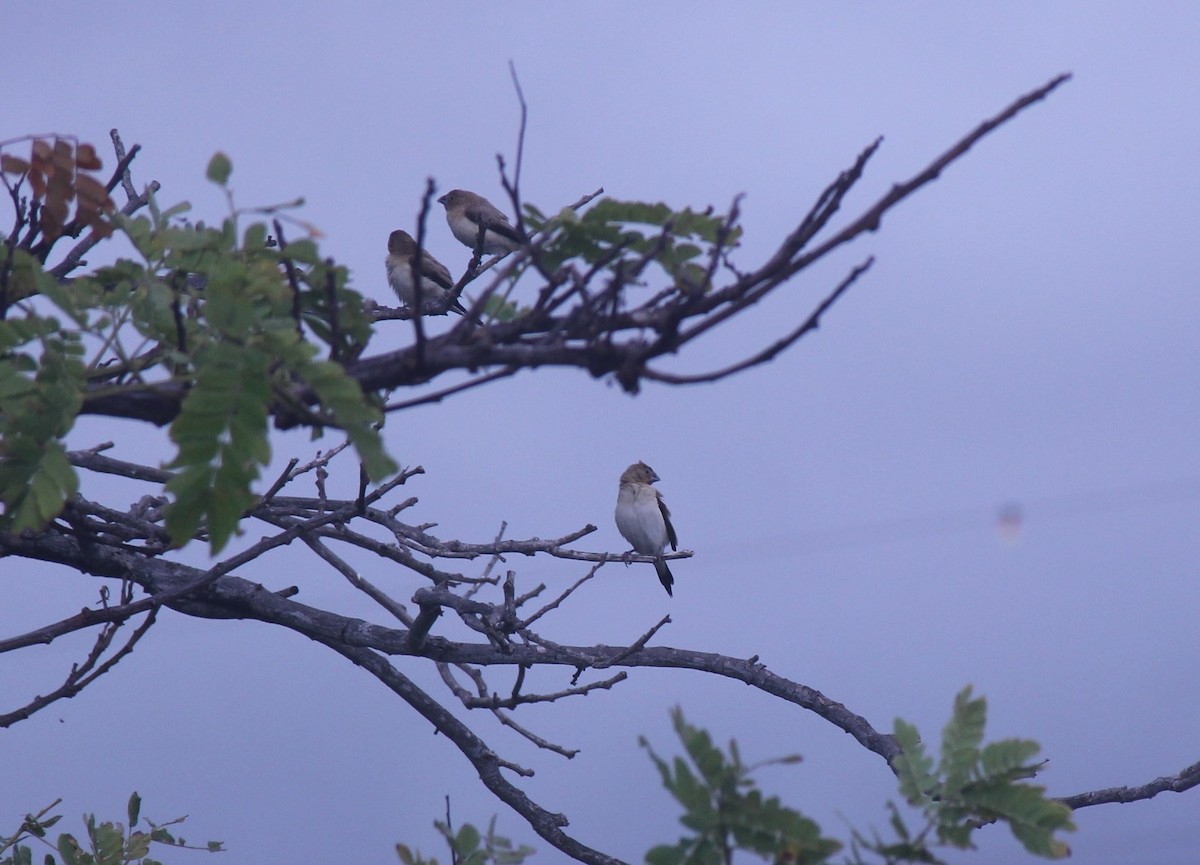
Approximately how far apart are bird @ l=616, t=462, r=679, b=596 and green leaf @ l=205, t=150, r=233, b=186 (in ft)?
31.2

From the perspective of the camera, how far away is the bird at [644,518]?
12.8 meters

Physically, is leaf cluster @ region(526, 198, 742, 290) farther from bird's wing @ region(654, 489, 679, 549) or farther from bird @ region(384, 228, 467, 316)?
bird's wing @ region(654, 489, 679, 549)

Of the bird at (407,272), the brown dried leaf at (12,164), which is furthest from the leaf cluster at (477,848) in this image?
the bird at (407,272)

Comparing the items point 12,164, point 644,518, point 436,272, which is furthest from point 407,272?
point 12,164

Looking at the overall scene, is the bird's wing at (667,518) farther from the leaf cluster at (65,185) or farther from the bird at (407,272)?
the leaf cluster at (65,185)

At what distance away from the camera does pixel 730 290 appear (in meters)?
3.04

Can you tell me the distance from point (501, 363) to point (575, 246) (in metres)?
0.51

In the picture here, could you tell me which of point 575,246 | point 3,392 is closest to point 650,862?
point 575,246

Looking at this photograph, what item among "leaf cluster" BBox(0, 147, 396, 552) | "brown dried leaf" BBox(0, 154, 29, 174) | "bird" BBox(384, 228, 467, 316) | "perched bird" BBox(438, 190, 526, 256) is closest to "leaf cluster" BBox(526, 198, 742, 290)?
"leaf cluster" BBox(0, 147, 396, 552)

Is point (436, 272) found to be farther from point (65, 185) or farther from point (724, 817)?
point (724, 817)

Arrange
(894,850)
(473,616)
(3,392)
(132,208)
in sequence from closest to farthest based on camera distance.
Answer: (894,850) → (3,392) → (473,616) → (132,208)

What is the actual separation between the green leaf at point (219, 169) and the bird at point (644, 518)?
950cm

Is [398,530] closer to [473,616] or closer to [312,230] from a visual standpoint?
[473,616]

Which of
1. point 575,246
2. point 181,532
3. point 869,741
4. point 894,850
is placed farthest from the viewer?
point 869,741
